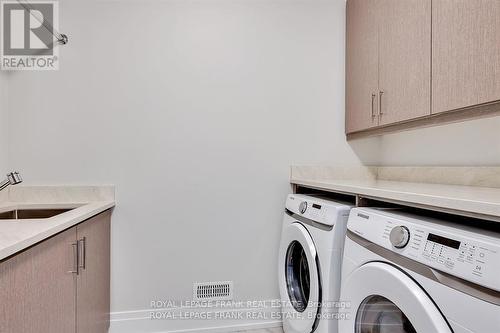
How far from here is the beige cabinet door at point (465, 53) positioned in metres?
1.01

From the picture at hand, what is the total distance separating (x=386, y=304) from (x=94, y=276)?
51.8 inches

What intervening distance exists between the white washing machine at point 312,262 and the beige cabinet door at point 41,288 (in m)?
0.98

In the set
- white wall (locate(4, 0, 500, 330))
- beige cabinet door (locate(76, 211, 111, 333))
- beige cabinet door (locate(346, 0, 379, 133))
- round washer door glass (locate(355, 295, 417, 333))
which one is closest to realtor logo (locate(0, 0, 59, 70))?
white wall (locate(4, 0, 500, 330))

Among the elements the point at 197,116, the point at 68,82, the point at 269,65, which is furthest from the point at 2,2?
the point at 269,65

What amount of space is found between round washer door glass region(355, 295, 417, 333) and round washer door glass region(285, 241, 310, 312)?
611 mm

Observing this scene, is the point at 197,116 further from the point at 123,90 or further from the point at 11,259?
the point at 11,259

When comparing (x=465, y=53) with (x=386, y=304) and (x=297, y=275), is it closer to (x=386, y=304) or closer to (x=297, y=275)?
(x=386, y=304)

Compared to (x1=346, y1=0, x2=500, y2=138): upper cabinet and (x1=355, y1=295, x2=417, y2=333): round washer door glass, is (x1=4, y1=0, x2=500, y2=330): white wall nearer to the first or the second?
(x1=346, y1=0, x2=500, y2=138): upper cabinet

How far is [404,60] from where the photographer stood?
4.76 ft

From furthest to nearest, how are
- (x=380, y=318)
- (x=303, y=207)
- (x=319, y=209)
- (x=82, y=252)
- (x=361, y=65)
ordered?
(x=361, y=65)
(x=303, y=207)
(x=319, y=209)
(x=82, y=252)
(x=380, y=318)

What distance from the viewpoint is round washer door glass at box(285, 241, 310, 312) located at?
5.37 feet

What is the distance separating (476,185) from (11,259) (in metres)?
1.79

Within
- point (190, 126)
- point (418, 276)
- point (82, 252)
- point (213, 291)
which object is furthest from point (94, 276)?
point (418, 276)

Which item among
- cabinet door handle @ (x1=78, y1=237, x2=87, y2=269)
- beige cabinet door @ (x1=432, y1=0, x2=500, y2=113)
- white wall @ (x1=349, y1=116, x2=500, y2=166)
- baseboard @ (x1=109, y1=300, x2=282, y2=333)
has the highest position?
beige cabinet door @ (x1=432, y1=0, x2=500, y2=113)
